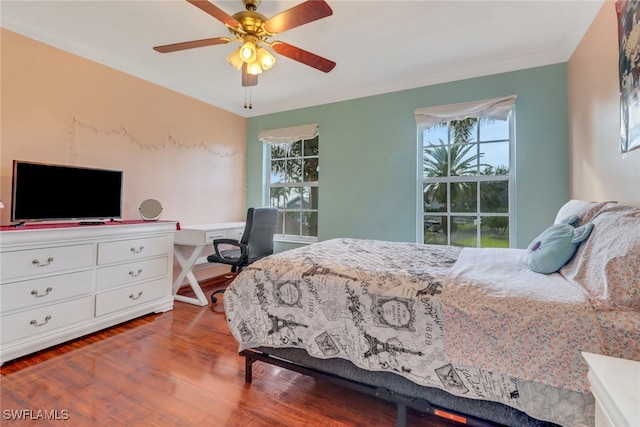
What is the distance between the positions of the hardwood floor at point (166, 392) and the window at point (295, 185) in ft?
6.85

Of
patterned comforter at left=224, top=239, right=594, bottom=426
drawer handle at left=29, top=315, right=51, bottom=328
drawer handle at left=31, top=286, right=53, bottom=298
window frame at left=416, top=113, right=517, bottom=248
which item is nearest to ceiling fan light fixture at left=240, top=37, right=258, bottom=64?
patterned comforter at left=224, top=239, right=594, bottom=426

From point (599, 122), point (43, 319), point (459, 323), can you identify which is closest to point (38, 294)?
point (43, 319)

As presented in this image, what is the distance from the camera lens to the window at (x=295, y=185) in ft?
13.0

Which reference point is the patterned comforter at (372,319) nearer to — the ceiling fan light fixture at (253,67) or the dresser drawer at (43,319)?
the ceiling fan light fixture at (253,67)

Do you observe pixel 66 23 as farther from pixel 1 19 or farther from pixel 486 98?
pixel 486 98

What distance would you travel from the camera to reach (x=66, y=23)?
7.45ft

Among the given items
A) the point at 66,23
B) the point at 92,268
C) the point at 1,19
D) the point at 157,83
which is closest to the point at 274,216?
the point at 92,268

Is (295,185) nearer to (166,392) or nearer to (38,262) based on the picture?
(38,262)

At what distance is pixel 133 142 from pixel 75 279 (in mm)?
1510

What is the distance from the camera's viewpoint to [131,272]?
2.58 meters

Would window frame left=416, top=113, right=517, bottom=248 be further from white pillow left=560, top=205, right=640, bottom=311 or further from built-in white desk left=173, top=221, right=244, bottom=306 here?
built-in white desk left=173, top=221, right=244, bottom=306

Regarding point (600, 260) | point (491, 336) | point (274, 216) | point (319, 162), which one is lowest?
point (491, 336)

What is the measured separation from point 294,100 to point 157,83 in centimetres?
164

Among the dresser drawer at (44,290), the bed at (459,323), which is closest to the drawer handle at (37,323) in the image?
the dresser drawer at (44,290)
